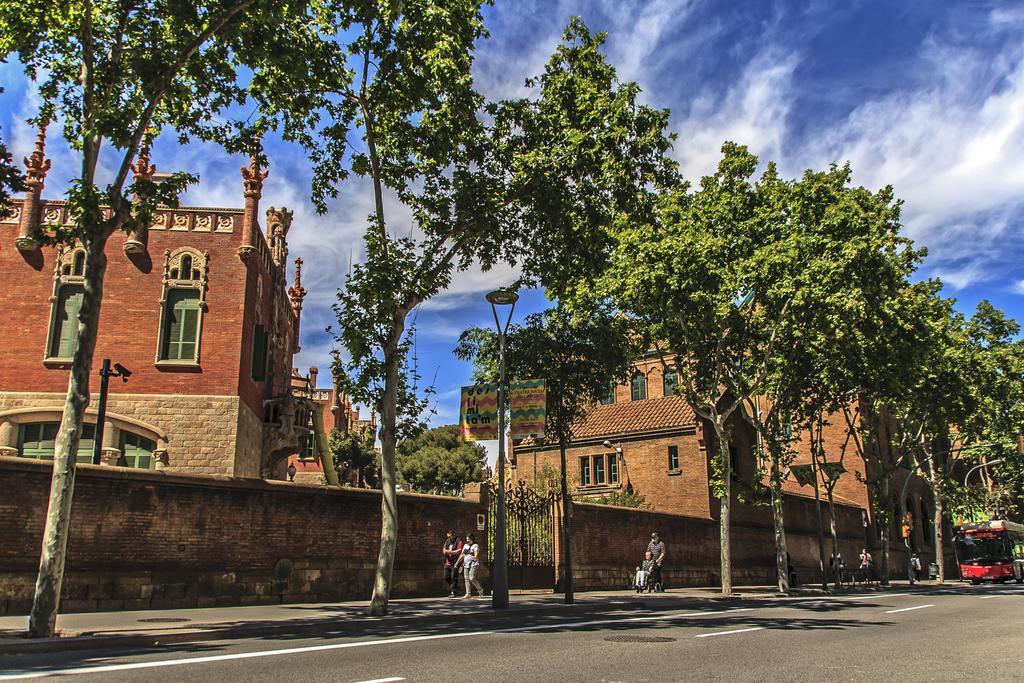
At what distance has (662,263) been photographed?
22.9 m

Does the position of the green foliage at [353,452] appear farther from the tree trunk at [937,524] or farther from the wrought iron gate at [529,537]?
the tree trunk at [937,524]

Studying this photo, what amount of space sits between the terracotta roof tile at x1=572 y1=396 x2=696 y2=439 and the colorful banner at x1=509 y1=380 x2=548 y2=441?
17393 millimetres

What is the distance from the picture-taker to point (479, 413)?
18828mm

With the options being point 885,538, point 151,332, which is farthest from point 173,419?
point 885,538

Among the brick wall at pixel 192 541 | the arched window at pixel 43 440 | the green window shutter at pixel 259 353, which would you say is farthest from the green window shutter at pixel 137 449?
the brick wall at pixel 192 541

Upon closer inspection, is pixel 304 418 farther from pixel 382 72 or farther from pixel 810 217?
pixel 810 217

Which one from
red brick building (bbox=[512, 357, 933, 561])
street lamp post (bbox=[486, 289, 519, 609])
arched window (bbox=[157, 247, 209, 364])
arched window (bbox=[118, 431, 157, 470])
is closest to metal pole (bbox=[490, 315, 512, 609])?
street lamp post (bbox=[486, 289, 519, 609])

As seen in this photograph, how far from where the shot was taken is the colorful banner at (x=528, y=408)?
18.7 m

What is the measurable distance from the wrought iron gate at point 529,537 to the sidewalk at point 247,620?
14.4 ft

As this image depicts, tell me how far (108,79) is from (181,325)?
46.7ft

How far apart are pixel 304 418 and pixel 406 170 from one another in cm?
1542

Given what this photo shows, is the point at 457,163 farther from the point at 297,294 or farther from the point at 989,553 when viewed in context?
the point at 989,553

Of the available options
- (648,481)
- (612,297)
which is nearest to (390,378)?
(612,297)

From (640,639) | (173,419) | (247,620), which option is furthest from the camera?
(173,419)
